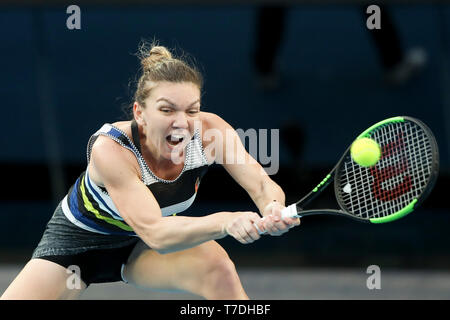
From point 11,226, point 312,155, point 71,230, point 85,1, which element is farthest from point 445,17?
point 71,230

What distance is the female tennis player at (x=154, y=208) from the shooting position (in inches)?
73.8

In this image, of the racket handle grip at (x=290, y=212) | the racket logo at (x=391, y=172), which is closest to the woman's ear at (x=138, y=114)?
the racket handle grip at (x=290, y=212)

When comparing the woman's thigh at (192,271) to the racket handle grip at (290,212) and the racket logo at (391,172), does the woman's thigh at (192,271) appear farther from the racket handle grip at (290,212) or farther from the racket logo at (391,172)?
the racket logo at (391,172)

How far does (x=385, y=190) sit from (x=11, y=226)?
12.6ft

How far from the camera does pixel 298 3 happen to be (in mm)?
Answer: 4156

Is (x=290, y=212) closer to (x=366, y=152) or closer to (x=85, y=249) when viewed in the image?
(x=366, y=152)

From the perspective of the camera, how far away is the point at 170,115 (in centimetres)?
198

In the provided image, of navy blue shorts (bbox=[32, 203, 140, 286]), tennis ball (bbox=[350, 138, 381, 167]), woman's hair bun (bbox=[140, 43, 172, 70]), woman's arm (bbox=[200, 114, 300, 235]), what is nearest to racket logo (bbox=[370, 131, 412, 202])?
tennis ball (bbox=[350, 138, 381, 167])

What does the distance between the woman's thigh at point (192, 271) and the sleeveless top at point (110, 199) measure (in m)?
0.13

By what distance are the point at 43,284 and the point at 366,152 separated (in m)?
1.08

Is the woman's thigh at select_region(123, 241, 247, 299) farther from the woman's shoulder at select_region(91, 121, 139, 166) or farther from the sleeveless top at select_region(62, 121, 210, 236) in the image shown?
the woman's shoulder at select_region(91, 121, 139, 166)

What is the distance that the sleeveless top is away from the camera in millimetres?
2055
